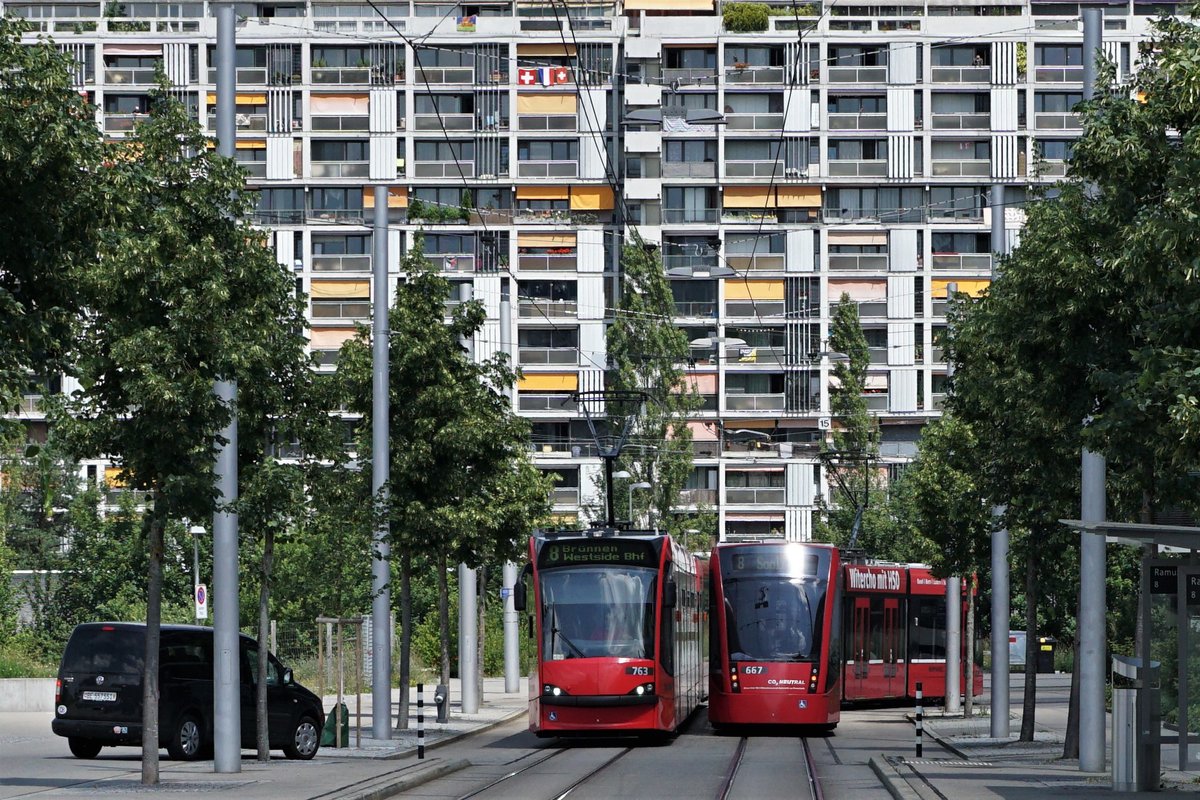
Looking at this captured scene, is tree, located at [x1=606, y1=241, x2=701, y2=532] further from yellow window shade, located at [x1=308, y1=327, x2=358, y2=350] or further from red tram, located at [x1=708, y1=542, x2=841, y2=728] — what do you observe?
red tram, located at [x1=708, y1=542, x2=841, y2=728]

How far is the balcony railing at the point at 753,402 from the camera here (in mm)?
94000

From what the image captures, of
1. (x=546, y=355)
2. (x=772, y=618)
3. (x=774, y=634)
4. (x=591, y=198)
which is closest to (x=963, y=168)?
(x=591, y=198)

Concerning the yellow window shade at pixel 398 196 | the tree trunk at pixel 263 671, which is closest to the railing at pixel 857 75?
the yellow window shade at pixel 398 196

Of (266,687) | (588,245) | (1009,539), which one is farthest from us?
(588,245)

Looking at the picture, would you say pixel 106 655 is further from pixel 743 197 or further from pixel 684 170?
pixel 743 197

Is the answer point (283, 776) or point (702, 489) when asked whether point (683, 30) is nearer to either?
point (702, 489)

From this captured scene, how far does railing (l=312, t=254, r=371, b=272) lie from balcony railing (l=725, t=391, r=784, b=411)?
18494mm

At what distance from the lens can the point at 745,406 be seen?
309 ft

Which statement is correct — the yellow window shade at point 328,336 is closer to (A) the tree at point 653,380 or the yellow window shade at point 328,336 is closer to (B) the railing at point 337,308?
(B) the railing at point 337,308

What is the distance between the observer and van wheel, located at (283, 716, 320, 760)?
28.1m

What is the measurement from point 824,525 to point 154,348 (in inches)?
2548

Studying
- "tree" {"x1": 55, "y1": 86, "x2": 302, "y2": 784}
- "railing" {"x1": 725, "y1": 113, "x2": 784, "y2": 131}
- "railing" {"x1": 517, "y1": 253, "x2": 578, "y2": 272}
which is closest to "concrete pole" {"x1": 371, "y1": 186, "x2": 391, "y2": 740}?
"tree" {"x1": 55, "y1": 86, "x2": 302, "y2": 784}

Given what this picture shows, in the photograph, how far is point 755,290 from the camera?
9400 cm

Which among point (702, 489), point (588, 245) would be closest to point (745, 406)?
point (702, 489)
